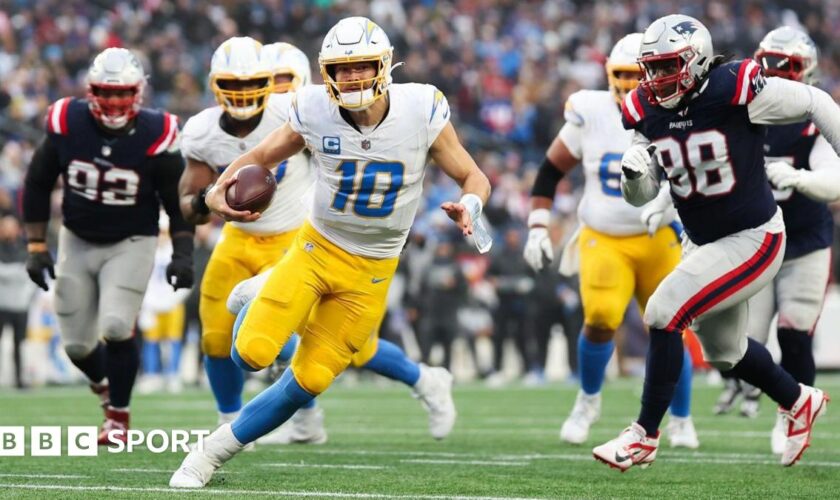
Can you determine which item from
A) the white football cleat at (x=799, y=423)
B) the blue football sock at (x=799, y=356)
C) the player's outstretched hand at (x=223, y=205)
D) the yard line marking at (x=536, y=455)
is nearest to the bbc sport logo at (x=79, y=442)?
the yard line marking at (x=536, y=455)

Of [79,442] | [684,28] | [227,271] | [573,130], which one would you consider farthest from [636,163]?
[79,442]

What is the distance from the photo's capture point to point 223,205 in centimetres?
501

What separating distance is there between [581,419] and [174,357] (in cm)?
636

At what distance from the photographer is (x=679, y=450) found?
6.57 m

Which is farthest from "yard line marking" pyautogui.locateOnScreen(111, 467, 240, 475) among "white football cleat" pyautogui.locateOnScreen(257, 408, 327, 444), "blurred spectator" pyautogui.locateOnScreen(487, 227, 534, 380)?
"blurred spectator" pyautogui.locateOnScreen(487, 227, 534, 380)

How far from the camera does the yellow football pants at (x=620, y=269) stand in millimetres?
6637

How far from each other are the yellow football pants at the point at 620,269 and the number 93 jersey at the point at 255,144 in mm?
1386

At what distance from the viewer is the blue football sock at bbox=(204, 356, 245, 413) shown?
652 centimetres

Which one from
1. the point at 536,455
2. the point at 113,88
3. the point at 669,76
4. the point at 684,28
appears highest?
the point at 684,28

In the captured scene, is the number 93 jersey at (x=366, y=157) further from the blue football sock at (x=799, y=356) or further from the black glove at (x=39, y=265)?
the blue football sock at (x=799, y=356)

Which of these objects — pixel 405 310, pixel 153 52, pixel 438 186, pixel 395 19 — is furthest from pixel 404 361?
pixel 395 19

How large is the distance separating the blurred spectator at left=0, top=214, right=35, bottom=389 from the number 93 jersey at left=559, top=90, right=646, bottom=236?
21.5 feet

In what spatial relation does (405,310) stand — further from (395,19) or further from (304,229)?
(304,229)

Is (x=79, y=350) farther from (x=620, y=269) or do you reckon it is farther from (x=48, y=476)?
(x=620, y=269)
